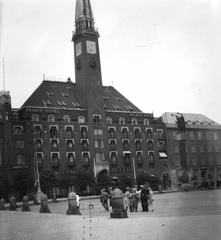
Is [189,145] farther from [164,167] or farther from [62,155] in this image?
[62,155]

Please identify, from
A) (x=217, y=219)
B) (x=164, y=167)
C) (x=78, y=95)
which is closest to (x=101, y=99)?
(x=78, y=95)

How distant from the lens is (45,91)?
8069 cm

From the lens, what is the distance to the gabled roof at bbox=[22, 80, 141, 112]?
257ft

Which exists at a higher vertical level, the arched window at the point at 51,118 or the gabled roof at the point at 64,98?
the gabled roof at the point at 64,98

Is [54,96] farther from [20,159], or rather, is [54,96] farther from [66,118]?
[20,159]

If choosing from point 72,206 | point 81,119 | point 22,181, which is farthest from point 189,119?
point 72,206

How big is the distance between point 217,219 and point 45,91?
222 feet

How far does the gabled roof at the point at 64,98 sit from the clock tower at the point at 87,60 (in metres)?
1.88

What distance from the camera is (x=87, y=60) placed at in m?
81.7

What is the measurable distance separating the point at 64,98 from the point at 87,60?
29.3 ft

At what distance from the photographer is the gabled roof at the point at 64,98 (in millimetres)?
78438

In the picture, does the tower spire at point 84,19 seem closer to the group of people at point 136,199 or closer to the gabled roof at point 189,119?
the gabled roof at point 189,119

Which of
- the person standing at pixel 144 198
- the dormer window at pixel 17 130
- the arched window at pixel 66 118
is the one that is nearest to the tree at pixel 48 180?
the dormer window at pixel 17 130

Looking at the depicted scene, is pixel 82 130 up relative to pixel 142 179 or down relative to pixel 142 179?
up
